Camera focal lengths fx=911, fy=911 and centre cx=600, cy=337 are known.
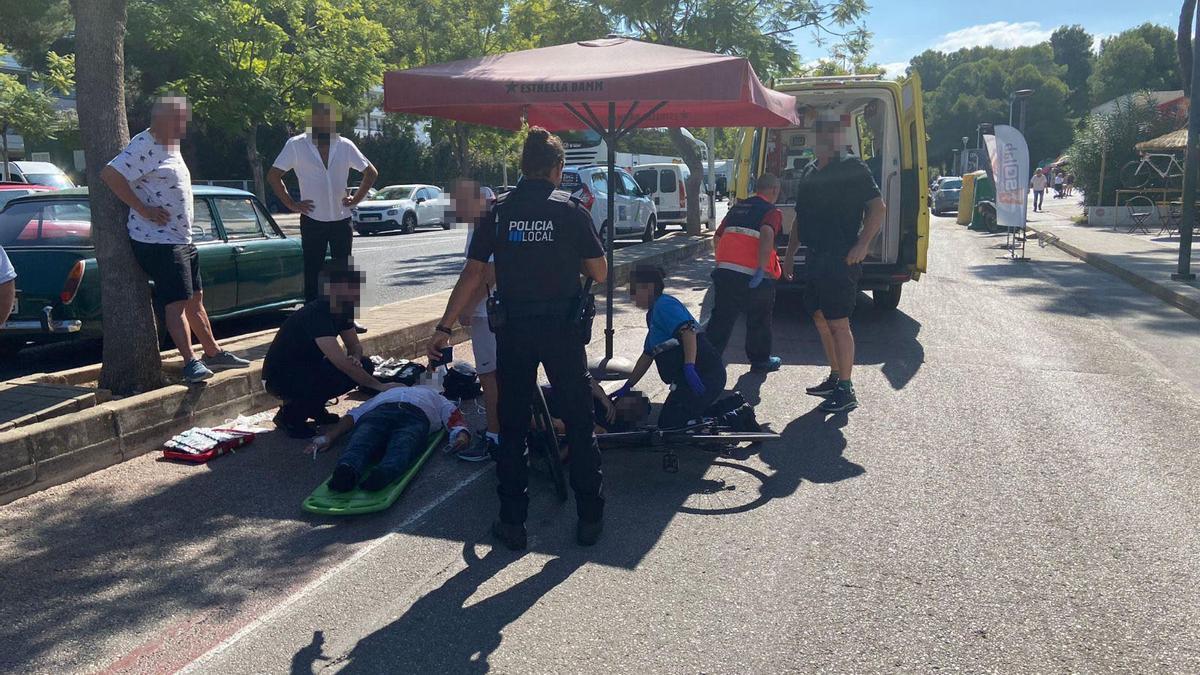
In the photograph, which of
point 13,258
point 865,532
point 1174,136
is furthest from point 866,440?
point 1174,136

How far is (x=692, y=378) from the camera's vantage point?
544cm

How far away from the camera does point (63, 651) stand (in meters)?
3.32

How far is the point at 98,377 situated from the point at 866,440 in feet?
17.1

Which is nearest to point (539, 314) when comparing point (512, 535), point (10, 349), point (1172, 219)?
point (512, 535)

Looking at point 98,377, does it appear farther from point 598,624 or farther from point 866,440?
point 866,440

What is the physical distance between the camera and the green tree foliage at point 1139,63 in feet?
250

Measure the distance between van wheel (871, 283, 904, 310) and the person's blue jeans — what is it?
6.93 metres

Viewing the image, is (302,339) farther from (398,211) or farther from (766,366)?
(398,211)

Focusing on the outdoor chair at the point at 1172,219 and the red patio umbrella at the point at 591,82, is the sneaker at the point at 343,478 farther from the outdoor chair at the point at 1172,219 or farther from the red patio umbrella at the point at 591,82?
the outdoor chair at the point at 1172,219

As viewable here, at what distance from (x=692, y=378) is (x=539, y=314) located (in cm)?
162

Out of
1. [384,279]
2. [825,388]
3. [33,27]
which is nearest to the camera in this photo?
[825,388]

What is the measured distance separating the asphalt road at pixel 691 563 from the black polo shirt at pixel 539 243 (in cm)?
122

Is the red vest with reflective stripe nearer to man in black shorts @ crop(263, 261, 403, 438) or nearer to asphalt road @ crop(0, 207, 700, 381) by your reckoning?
asphalt road @ crop(0, 207, 700, 381)

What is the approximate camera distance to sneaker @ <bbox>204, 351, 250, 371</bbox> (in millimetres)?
6426
